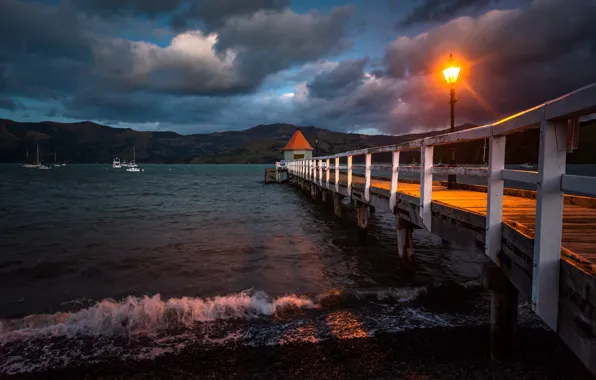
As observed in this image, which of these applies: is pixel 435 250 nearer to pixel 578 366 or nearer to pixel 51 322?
pixel 578 366

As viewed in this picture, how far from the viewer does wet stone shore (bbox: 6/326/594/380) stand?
429cm

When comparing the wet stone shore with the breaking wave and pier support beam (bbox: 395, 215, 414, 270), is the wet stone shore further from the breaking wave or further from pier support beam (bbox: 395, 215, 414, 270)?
pier support beam (bbox: 395, 215, 414, 270)

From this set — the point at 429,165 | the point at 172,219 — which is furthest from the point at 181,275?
the point at 172,219

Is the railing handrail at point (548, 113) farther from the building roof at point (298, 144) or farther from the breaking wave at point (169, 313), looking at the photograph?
the building roof at point (298, 144)

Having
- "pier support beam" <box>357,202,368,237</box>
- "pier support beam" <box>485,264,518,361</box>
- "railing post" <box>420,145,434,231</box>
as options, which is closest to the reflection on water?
"pier support beam" <box>357,202,368,237</box>

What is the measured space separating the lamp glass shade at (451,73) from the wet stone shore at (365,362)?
18.7ft

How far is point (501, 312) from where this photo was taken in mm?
4195

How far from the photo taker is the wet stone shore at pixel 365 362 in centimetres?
429

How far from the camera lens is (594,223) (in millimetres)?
3918

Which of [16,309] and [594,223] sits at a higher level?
[594,223]

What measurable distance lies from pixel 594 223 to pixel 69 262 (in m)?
12.1

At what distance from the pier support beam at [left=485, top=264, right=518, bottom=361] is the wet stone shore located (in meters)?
0.17

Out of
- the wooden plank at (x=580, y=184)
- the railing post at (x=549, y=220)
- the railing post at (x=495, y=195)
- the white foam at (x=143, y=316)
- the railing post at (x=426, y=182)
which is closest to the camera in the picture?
the wooden plank at (x=580, y=184)

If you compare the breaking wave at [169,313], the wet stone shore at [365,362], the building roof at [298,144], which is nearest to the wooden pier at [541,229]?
the wet stone shore at [365,362]
